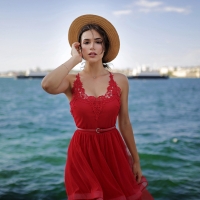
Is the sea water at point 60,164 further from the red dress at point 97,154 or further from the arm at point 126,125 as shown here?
the red dress at point 97,154

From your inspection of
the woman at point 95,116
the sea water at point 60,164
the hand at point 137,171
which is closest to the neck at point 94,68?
the woman at point 95,116

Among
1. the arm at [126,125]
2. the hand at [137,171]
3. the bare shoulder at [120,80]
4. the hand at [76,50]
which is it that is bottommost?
the hand at [137,171]

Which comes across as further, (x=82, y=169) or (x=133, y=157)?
(x=133, y=157)

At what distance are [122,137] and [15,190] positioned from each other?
4101 mm

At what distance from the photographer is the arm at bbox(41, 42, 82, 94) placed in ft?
7.45

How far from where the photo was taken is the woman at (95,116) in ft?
7.68

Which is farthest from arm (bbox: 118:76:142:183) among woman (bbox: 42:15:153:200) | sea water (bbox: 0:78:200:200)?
sea water (bbox: 0:78:200:200)

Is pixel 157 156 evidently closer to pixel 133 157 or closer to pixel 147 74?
pixel 133 157

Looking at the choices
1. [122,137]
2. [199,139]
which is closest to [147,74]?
[199,139]

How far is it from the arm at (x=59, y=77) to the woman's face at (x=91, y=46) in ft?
0.21

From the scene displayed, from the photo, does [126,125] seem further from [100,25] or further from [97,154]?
[100,25]

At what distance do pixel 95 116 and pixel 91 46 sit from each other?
0.47 m

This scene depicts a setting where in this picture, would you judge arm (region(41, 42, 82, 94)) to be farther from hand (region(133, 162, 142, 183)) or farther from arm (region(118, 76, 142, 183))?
hand (region(133, 162, 142, 183))

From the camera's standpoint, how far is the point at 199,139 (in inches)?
471
